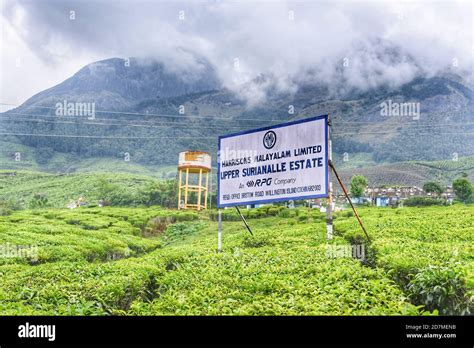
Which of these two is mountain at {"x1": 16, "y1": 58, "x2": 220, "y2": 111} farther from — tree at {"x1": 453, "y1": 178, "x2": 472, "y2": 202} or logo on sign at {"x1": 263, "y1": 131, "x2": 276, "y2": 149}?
logo on sign at {"x1": 263, "y1": 131, "x2": 276, "y2": 149}

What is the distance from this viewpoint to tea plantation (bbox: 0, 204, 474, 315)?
19.1 feet

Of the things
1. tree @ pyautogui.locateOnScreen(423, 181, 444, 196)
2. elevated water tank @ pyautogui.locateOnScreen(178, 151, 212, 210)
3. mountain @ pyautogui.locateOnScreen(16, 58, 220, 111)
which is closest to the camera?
elevated water tank @ pyautogui.locateOnScreen(178, 151, 212, 210)

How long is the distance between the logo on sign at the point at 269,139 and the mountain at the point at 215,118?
56.4 ft

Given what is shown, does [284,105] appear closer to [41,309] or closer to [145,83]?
[145,83]

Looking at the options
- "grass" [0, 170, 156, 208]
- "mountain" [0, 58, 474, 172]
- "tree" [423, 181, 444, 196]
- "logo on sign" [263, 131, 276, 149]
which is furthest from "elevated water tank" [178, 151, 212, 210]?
"mountain" [0, 58, 474, 172]

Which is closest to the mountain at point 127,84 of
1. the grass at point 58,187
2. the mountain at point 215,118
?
the mountain at point 215,118

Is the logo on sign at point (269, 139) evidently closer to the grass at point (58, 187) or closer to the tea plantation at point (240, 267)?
the tea plantation at point (240, 267)

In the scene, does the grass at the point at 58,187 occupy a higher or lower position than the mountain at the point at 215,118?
lower

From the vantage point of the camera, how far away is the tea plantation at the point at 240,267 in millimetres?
5812

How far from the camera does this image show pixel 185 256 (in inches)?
341

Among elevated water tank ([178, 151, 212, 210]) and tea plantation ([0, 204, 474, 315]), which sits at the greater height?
elevated water tank ([178, 151, 212, 210])

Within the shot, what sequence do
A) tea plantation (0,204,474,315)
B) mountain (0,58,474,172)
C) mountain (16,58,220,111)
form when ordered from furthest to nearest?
mountain (0,58,474,172) → mountain (16,58,220,111) → tea plantation (0,204,474,315)

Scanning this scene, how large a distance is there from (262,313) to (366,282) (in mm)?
1371

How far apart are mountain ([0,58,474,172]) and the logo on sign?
17.2m
